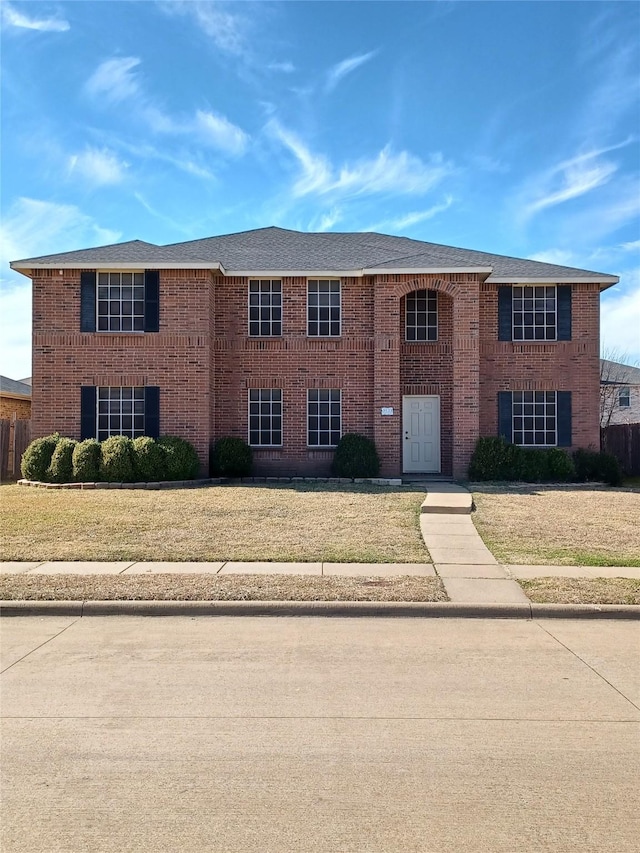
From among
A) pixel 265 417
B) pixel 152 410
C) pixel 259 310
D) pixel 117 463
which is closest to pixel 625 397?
pixel 265 417

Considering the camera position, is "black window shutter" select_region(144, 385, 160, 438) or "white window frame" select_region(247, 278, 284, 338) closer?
"black window shutter" select_region(144, 385, 160, 438)

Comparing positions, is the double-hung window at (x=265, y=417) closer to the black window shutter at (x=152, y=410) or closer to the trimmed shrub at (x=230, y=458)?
the trimmed shrub at (x=230, y=458)

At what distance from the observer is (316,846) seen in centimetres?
323

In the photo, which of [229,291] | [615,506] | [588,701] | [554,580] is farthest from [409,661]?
[229,291]

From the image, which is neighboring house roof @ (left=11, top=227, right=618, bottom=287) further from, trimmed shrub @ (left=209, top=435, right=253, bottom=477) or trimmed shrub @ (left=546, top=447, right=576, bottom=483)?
trimmed shrub @ (left=546, top=447, right=576, bottom=483)

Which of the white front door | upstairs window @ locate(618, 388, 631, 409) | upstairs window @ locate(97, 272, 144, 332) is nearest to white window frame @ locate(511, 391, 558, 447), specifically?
the white front door

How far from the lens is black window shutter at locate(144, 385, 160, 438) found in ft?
63.4

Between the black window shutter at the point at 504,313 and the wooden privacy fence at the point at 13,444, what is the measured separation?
46.7ft

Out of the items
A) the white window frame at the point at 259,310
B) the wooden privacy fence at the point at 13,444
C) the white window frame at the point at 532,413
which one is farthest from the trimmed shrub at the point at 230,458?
the white window frame at the point at 532,413

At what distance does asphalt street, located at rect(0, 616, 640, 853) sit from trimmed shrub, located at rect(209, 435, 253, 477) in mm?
12394

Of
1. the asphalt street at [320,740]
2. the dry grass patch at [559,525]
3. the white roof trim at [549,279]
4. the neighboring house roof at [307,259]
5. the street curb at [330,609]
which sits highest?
the neighboring house roof at [307,259]

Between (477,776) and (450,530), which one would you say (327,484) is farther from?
(477,776)

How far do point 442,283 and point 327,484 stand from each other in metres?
6.50

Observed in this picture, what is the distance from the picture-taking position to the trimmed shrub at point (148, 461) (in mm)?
17547
